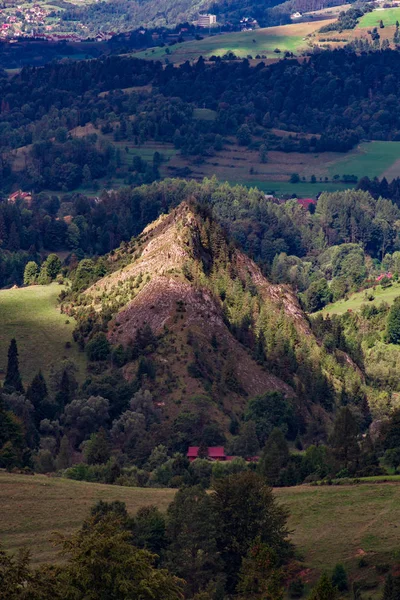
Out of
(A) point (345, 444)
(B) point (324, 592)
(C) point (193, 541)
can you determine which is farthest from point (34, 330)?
(B) point (324, 592)

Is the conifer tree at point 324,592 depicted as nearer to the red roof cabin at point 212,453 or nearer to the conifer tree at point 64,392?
the red roof cabin at point 212,453

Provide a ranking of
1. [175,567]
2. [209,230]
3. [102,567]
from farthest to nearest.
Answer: [209,230] → [175,567] → [102,567]

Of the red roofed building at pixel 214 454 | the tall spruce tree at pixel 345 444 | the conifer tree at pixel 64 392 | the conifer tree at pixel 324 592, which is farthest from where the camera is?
the conifer tree at pixel 64 392

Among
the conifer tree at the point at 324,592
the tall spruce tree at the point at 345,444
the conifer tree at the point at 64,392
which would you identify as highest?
the conifer tree at the point at 324,592

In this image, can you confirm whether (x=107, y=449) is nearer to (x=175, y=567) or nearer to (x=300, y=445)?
(x=300, y=445)

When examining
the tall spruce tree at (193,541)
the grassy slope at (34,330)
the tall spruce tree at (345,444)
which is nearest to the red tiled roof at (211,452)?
the tall spruce tree at (345,444)

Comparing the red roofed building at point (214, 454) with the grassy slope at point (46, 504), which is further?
the red roofed building at point (214, 454)

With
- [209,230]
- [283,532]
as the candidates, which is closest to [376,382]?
[209,230]

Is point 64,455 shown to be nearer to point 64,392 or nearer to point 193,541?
point 64,392
